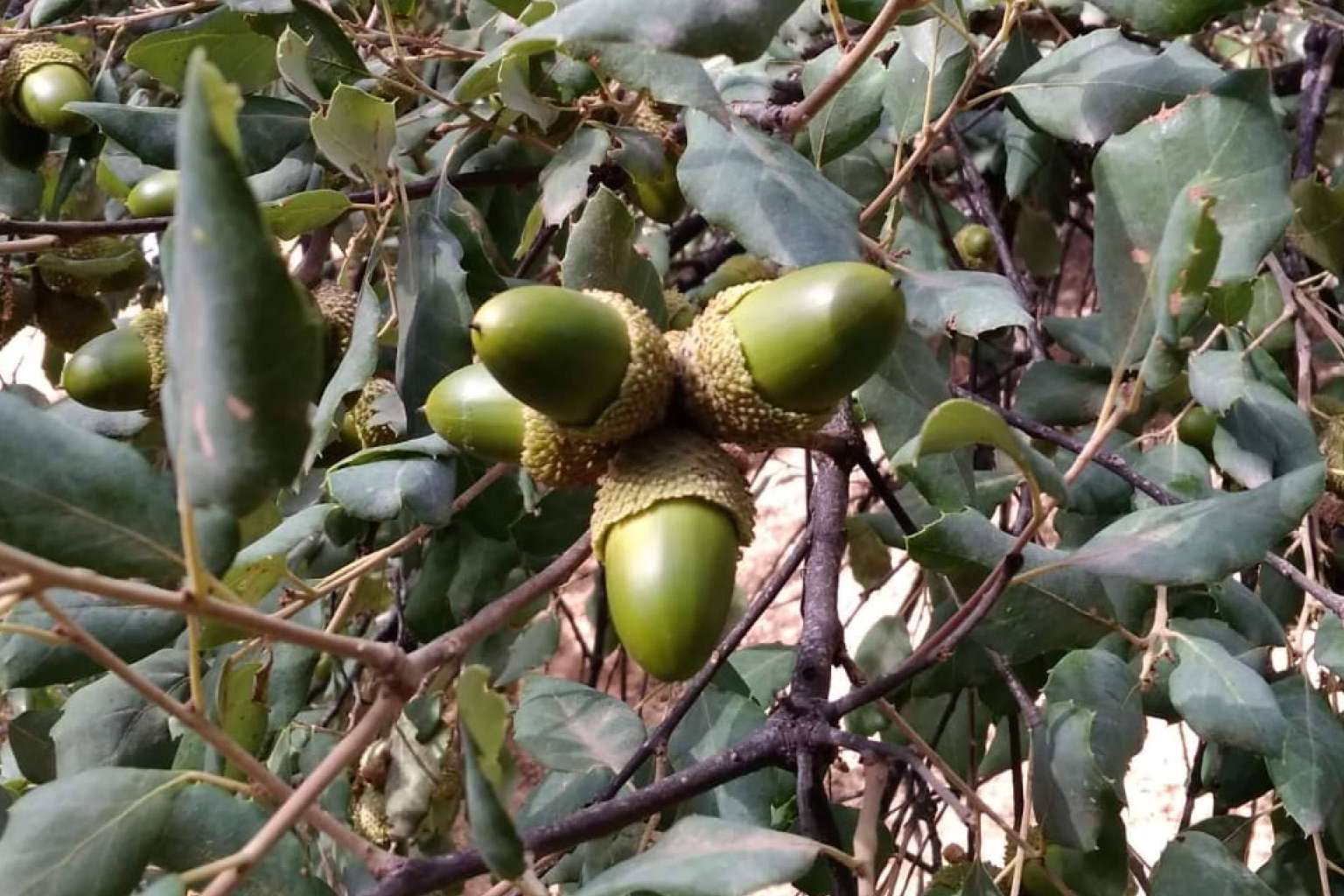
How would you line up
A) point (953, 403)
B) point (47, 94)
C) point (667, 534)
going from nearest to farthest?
point (953, 403), point (667, 534), point (47, 94)

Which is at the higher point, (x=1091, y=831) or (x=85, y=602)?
(x=85, y=602)

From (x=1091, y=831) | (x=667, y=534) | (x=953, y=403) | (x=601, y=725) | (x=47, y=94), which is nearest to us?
(x=953, y=403)

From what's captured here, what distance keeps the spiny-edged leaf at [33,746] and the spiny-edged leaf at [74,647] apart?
1.34 ft

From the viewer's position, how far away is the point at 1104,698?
31.5 inches

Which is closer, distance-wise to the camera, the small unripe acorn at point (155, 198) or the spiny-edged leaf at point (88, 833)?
the spiny-edged leaf at point (88, 833)

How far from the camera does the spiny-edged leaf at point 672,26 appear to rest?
0.55 meters

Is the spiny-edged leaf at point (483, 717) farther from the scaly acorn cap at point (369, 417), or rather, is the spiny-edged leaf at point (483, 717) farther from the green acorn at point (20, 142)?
the green acorn at point (20, 142)

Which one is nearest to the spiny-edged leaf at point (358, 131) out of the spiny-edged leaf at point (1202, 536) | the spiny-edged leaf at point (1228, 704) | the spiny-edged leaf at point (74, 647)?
the spiny-edged leaf at point (74, 647)

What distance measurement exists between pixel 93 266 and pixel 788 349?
1.25 m

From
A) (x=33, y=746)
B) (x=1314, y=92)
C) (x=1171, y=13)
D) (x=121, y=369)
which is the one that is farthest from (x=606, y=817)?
(x=1314, y=92)

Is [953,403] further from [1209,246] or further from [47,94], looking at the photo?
[47,94]

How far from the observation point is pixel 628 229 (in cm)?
79

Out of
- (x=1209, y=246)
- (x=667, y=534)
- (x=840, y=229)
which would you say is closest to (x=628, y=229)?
(x=840, y=229)

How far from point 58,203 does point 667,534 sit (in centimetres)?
120
